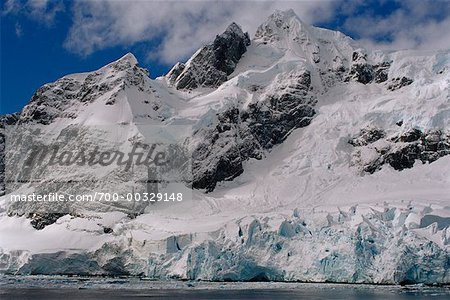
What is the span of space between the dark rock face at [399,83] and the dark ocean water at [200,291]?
59.6m

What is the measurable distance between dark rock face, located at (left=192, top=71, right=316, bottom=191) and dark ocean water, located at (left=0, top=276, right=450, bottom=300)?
4155 centimetres

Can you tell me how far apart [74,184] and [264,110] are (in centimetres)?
3808

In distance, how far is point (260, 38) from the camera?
6289 inches

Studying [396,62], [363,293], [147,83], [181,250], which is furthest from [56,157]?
[363,293]

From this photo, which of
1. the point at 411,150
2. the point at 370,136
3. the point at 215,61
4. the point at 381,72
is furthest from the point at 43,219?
the point at 381,72

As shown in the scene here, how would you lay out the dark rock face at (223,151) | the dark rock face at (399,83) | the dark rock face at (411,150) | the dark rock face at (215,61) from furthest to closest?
1. the dark rock face at (215,61)
2. the dark rock face at (399,83)
3. the dark rock face at (223,151)
4. the dark rock face at (411,150)

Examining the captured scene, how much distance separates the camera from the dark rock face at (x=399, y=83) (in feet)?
415

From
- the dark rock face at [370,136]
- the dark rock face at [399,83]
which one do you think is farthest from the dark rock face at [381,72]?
the dark rock face at [370,136]

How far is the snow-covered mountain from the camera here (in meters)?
83.1

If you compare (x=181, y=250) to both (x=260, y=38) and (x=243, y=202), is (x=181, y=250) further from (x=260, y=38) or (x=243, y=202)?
(x=260, y=38)

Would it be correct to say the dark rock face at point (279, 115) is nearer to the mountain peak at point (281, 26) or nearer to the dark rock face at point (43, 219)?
the mountain peak at point (281, 26)

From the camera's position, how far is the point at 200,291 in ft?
Answer: 235

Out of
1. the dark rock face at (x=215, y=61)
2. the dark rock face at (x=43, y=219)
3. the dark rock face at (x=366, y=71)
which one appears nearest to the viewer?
the dark rock face at (x=43, y=219)

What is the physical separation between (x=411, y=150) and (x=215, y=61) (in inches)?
2091
